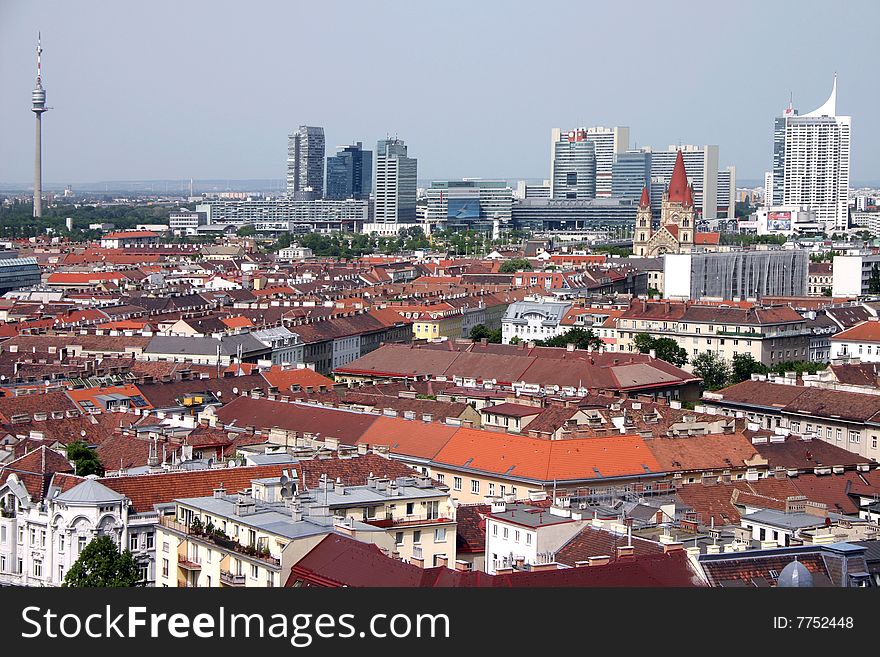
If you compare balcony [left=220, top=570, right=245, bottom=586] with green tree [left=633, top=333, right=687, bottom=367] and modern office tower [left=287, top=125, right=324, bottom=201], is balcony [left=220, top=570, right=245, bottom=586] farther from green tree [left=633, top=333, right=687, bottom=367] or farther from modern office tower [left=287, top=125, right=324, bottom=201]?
modern office tower [left=287, top=125, right=324, bottom=201]

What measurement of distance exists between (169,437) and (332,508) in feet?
23.3

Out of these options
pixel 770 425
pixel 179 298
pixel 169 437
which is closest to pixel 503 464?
pixel 169 437

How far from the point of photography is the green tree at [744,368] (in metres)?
44.0

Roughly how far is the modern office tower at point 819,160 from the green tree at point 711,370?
356 ft

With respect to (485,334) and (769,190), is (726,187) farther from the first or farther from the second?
(485,334)

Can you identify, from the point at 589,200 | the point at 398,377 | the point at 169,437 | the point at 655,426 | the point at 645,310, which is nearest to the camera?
the point at 169,437

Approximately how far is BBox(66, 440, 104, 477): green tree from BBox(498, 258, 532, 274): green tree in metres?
60.3

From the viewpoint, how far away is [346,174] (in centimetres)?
18888

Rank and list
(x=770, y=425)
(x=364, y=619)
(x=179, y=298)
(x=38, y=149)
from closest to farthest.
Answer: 1. (x=364, y=619)
2. (x=770, y=425)
3. (x=179, y=298)
4. (x=38, y=149)

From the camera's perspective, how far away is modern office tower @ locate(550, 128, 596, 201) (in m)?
176

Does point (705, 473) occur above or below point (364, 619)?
below

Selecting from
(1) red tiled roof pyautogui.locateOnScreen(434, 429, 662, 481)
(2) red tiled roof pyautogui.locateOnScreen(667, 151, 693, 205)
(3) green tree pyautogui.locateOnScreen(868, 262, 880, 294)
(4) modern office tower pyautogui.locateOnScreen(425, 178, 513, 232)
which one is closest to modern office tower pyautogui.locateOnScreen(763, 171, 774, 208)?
(4) modern office tower pyautogui.locateOnScreen(425, 178, 513, 232)

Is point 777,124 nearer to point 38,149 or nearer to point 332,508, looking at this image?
point 38,149

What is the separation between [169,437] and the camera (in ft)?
80.3
